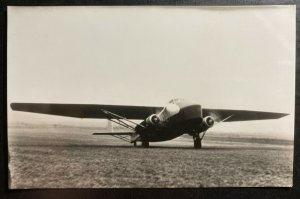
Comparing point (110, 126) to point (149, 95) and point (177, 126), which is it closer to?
point (149, 95)

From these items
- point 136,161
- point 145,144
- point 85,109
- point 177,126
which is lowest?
point 136,161

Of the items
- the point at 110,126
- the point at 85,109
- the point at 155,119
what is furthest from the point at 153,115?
the point at 85,109

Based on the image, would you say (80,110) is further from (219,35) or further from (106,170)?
(219,35)

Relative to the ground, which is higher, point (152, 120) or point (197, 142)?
point (152, 120)

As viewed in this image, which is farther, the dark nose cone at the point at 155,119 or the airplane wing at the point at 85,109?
the dark nose cone at the point at 155,119

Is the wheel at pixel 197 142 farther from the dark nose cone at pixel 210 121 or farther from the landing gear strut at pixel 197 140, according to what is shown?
the dark nose cone at pixel 210 121

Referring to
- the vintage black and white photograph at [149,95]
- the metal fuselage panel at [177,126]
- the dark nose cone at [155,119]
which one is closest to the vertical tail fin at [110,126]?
the vintage black and white photograph at [149,95]
